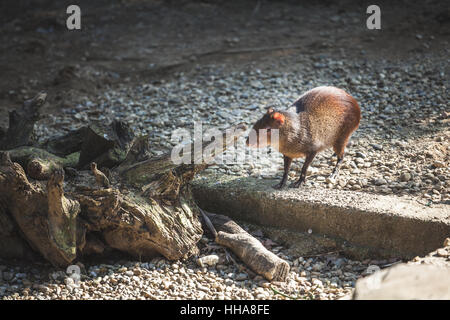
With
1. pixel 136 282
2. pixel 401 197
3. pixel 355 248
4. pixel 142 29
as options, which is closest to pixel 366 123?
pixel 401 197

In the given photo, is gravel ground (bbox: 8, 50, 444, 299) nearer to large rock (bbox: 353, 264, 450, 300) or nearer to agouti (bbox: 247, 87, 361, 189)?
agouti (bbox: 247, 87, 361, 189)

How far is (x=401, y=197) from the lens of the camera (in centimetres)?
390

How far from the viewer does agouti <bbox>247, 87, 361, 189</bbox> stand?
4.02 m

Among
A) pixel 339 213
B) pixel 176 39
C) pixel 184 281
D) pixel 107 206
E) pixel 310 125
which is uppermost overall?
pixel 176 39

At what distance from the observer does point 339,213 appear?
3.76 meters

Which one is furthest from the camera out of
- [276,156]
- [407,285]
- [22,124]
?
[276,156]

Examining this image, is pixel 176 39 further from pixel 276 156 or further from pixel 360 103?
pixel 276 156

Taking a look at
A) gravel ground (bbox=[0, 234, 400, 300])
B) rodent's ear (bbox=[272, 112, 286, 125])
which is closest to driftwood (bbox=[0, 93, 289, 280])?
gravel ground (bbox=[0, 234, 400, 300])

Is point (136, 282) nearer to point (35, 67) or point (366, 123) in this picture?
point (366, 123)

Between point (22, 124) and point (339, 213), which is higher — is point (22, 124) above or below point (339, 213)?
above

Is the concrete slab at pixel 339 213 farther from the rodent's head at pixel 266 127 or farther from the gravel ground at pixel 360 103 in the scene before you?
the rodent's head at pixel 266 127

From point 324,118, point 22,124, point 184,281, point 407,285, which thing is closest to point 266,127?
point 324,118

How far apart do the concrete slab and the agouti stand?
0.77 ft

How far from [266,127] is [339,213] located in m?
0.88
